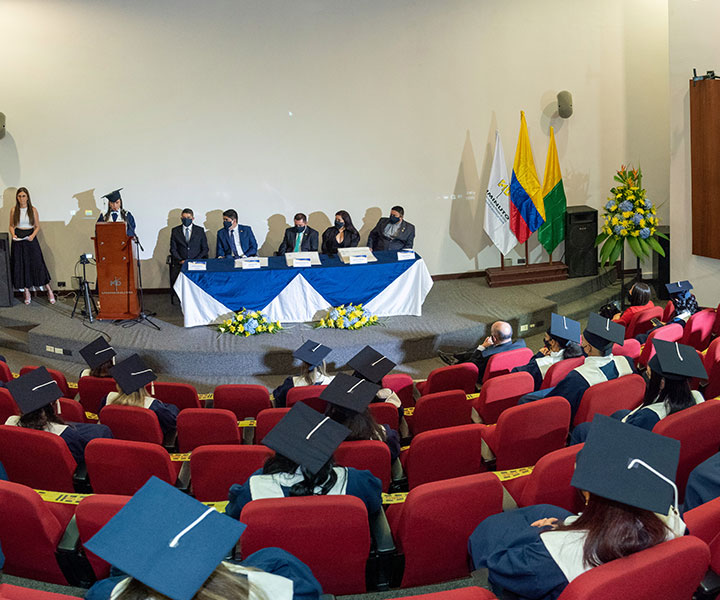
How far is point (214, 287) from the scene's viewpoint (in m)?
8.01

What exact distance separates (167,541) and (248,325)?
19.1 feet

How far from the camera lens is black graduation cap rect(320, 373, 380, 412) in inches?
142

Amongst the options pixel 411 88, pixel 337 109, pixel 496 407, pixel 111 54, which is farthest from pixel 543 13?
pixel 496 407

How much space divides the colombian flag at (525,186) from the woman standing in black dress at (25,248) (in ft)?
19.7

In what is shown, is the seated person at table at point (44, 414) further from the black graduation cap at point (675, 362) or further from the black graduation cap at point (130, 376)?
the black graduation cap at point (675, 362)

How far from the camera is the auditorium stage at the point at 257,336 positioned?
7.37m

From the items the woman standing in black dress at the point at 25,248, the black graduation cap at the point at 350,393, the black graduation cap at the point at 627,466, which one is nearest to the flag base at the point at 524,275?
the woman standing in black dress at the point at 25,248

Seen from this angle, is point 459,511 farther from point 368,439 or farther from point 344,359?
point 344,359

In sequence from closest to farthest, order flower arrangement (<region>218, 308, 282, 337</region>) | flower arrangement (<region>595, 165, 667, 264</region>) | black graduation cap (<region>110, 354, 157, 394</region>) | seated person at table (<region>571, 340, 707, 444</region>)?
seated person at table (<region>571, 340, 707, 444</region>), black graduation cap (<region>110, 354, 157, 394</region>), flower arrangement (<region>218, 308, 282, 337</region>), flower arrangement (<region>595, 165, 667, 264</region>)

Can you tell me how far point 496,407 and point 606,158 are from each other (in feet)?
21.8

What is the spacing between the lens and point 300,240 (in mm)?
9273

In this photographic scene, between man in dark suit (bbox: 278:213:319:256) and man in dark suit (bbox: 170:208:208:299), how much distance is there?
38.1 inches

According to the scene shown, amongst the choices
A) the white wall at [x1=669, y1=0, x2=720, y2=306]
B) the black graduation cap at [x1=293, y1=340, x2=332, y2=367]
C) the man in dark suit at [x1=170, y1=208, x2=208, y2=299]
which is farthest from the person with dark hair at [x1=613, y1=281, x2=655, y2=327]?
the man in dark suit at [x1=170, y1=208, x2=208, y2=299]

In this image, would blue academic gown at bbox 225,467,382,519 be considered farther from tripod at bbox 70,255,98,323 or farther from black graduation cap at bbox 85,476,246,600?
tripod at bbox 70,255,98,323
